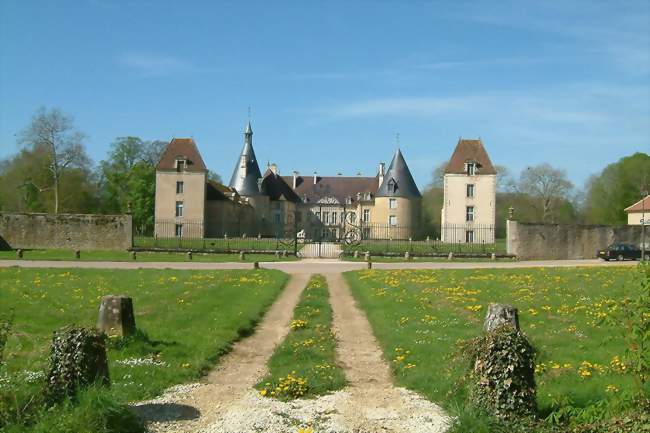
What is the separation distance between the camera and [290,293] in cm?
1886

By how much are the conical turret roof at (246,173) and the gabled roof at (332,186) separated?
12.3 metres

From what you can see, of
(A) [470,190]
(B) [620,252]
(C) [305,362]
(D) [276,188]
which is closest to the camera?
(C) [305,362]

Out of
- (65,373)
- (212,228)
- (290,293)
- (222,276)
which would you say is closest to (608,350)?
(65,373)

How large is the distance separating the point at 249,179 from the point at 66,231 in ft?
121

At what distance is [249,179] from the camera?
74312 millimetres

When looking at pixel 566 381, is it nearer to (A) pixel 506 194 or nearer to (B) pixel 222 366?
(B) pixel 222 366

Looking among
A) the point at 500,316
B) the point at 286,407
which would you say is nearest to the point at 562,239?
the point at 500,316

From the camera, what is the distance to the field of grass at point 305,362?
7.88m

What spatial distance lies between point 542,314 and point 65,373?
926cm

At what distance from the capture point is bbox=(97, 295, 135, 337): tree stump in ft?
34.2

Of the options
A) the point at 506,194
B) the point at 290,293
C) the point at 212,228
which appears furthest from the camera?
the point at 506,194

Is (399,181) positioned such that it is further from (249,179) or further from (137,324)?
(137,324)

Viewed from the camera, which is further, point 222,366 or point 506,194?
point 506,194

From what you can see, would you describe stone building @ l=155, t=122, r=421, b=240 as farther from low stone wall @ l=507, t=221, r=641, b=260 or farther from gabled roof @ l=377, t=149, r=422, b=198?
low stone wall @ l=507, t=221, r=641, b=260
